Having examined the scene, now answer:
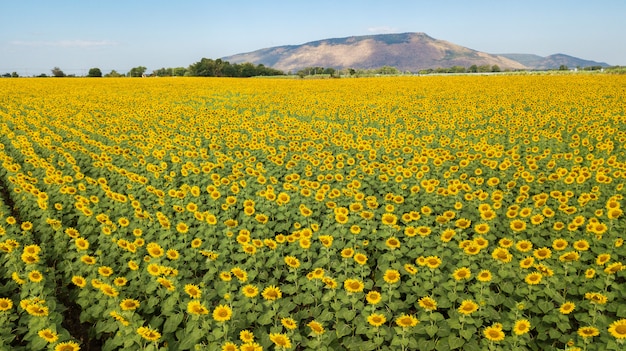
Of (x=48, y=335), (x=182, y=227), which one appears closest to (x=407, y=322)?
(x=48, y=335)

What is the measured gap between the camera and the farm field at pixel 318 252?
4086 mm

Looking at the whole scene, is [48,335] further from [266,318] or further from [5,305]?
[266,318]

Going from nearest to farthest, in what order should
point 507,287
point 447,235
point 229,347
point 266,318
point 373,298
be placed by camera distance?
point 229,347
point 373,298
point 266,318
point 507,287
point 447,235

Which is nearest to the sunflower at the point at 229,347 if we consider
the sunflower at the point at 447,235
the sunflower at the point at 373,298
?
the sunflower at the point at 373,298

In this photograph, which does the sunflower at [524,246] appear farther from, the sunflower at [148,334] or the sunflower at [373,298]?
the sunflower at [148,334]

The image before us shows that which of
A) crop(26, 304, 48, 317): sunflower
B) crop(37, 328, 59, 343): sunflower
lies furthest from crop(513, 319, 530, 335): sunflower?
crop(26, 304, 48, 317): sunflower

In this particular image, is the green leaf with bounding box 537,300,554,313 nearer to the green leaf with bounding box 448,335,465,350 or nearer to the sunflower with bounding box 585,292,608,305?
the sunflower with bounding box 585,292,608,305

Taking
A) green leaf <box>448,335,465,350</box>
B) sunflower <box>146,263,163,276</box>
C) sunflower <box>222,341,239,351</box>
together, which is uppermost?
sunflower <box>146,263,163,276</box>

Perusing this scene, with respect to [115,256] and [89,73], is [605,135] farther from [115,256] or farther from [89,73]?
[89,73]

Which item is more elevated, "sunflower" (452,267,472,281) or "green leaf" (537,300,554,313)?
"sunflower" (452,267,472,281)

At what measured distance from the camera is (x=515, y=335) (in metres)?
3.69

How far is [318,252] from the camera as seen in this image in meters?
6.02

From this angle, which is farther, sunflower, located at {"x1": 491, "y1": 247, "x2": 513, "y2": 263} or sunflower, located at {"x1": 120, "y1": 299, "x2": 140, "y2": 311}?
sunflower, located at {"x1": 491, "y1": 247, "x2": 513, "y2": 263}

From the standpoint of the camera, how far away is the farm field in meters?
4.09
